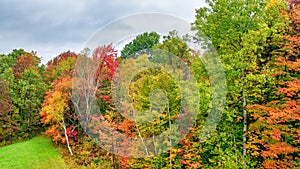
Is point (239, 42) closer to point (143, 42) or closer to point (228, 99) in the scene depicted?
point (228, 99)

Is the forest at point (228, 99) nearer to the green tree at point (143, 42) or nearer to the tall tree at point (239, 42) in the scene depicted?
the tall tree at point (239, 42)

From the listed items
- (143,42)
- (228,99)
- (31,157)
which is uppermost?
(143,42)

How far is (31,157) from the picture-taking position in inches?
661

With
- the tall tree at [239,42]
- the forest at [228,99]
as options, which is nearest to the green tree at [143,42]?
the forest at [228,99]

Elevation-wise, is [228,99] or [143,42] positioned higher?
[143,42]

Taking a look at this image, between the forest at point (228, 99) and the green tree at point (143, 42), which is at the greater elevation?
the green tree at point (143, 42)

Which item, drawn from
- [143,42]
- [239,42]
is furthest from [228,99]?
[143,42]

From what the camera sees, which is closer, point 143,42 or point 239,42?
point 239,42

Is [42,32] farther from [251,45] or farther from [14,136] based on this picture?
[251,45]

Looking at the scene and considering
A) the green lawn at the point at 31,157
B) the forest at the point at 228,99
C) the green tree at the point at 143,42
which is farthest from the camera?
the green tree at the point at 143,42

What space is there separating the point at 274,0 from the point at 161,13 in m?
4.49

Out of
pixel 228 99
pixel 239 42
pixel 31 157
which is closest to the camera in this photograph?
pixel 239 42

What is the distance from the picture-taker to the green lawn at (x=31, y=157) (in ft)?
50.1

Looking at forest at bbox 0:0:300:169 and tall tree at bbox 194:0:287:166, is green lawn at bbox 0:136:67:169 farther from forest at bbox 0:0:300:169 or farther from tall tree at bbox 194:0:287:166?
tall tree at bbox 194:0:287:166
